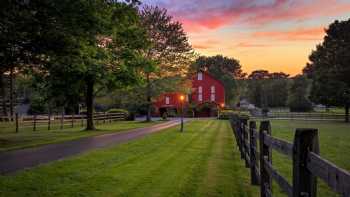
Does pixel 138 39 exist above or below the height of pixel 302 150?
above

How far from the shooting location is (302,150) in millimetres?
3449

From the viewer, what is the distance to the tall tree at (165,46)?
146ft

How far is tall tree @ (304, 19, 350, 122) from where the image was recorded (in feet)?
151

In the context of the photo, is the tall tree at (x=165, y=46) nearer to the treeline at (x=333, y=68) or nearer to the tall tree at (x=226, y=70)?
the treeline at (x=333, y=68)

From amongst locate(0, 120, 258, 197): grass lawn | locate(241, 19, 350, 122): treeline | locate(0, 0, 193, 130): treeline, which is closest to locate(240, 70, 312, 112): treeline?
locate(241, 19, 350, 122): treeline

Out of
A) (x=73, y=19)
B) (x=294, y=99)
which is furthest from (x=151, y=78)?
(x=294, y=99)

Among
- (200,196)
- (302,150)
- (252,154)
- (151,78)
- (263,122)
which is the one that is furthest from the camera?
(151,78)

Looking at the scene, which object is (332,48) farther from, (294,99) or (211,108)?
(294,99)

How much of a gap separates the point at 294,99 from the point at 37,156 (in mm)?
79897

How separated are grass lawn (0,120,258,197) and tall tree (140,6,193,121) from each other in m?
32.8

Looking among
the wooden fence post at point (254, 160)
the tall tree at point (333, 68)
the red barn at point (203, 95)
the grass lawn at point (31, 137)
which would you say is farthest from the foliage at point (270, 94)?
the wooden fence post at point (254, 160)

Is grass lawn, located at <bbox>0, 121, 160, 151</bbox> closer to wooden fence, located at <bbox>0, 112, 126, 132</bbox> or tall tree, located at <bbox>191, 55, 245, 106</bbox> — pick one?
wooden fence, located at <bbox>0, 112, 126, 132</bbox>

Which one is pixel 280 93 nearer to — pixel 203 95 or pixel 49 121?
pixel 203 95

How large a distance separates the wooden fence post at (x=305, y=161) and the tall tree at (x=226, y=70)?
91608 mm
